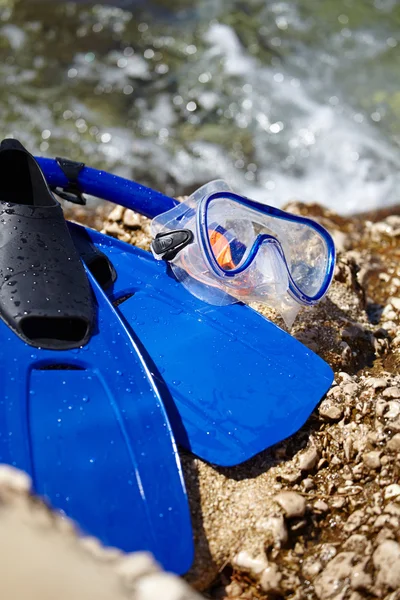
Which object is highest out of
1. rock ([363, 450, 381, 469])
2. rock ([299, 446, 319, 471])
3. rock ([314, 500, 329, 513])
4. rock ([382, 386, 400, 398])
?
rock ([382, 386, 400, 398])

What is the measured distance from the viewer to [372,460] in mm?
1853

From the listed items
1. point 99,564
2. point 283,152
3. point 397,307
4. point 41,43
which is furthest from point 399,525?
point 41,43

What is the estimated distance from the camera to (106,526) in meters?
1.59

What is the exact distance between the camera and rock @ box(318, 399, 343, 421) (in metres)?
1.97

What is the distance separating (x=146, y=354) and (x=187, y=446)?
31 cm

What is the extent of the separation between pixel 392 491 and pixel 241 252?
88 centimetres

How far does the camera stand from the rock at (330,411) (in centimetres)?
197

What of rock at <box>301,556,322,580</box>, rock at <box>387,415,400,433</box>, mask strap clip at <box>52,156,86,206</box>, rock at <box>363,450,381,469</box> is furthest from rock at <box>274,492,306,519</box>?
mask strap clip at <box>52,156,86,206</box>

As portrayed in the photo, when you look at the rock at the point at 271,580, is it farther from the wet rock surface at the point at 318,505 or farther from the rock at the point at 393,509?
the rock at the point at 393,509

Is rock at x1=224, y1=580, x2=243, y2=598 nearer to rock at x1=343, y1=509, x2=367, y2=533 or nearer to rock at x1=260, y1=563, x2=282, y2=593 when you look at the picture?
rock at x1=260, y1=563, x2=282, y2=593

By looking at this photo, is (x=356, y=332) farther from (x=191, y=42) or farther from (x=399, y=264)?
(x=191, y=42)

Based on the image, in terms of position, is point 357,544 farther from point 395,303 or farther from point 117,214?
point 117,214

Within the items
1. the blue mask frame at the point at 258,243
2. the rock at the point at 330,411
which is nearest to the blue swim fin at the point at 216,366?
the rock at the point at 330,411

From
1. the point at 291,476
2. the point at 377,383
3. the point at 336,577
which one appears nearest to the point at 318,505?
the point at 291,476
